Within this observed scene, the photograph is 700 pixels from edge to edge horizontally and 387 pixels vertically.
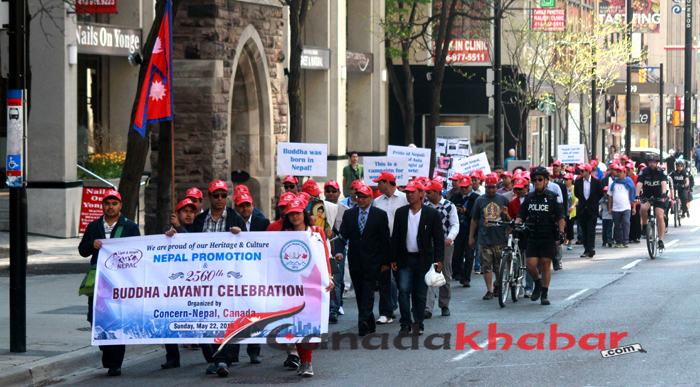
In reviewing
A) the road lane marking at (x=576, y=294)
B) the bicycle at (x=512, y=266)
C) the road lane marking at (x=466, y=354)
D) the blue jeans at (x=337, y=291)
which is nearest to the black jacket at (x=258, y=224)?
the road lane marking at (x=466, y=354)

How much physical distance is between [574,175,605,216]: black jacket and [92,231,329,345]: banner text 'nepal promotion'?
1294 cm

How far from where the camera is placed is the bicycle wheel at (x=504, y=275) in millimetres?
13609

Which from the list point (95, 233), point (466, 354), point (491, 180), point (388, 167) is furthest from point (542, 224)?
point (95, 233)

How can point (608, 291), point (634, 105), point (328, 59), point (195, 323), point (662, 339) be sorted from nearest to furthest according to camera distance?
point (195, 323)
point (662, 339)
point (608, 291)
point (328, 59)
point (634, 105)

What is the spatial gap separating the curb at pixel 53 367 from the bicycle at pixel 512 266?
519 cm

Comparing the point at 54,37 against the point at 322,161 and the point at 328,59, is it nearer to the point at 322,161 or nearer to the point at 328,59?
the point at 322,161

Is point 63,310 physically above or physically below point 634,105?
below

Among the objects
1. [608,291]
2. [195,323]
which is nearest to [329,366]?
[195,323]

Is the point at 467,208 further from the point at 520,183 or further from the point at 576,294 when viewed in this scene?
the point at 576,294

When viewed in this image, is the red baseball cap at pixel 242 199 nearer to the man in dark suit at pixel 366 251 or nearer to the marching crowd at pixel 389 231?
the marching crowd at pixel 389 231

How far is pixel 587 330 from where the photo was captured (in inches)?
451

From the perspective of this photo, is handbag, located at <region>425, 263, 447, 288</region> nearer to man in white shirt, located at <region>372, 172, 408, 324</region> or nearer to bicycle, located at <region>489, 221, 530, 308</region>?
man in white shirt, located at <region>372, 172, 408, 324</region>

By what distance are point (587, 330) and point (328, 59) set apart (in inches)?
851
